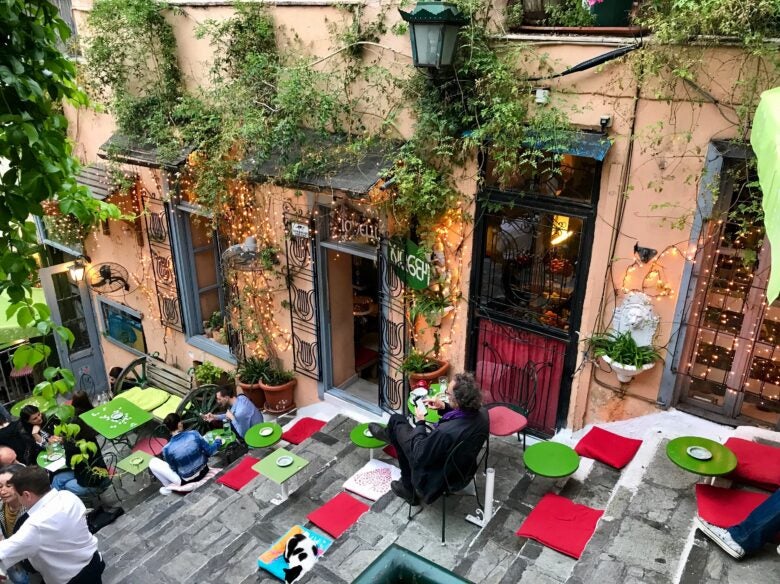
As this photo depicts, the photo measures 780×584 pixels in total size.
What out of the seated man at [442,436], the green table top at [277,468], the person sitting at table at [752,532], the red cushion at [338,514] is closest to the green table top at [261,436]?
the green table top at [277,468]

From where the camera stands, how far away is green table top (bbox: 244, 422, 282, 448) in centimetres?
711

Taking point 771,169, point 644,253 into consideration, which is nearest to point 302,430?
point 644,253

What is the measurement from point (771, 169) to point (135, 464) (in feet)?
25.9

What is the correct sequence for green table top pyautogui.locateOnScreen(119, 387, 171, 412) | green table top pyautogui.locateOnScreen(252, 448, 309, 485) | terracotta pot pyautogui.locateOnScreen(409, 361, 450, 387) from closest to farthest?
green table top pyautogui.locateOnScreen(252, 448, 309, 485) → terracotta pot pyautogui.locateOnScreen(409, 361, 450, 387) → green table top pyautogui.locateOnScreen(119, 387, 171, 412)

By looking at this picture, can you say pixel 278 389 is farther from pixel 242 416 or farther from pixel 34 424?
pixel 34 424

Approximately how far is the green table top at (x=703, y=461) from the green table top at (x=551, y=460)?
0.87 m

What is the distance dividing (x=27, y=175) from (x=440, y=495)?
13.9ft

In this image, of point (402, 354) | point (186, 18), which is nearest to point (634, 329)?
point (402, 354)

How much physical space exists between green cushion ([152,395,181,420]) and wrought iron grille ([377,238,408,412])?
3.57 meters

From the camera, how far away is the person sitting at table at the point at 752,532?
13.4ft

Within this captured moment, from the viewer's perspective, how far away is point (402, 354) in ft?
25.2

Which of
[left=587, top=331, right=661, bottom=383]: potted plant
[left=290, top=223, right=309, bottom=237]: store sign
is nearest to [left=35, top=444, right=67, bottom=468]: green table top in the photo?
[left=290, top=223, right=309, bottom=237]: store sign

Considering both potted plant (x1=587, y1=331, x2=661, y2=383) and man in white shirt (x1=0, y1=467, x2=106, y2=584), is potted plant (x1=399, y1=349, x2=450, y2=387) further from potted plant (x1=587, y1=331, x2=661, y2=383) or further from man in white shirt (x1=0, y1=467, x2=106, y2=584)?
man in white shirt (x1=0, y1=467, x2=106, y2=584)

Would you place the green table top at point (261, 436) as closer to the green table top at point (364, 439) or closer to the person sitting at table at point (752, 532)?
the green table top at point (364, 439)
